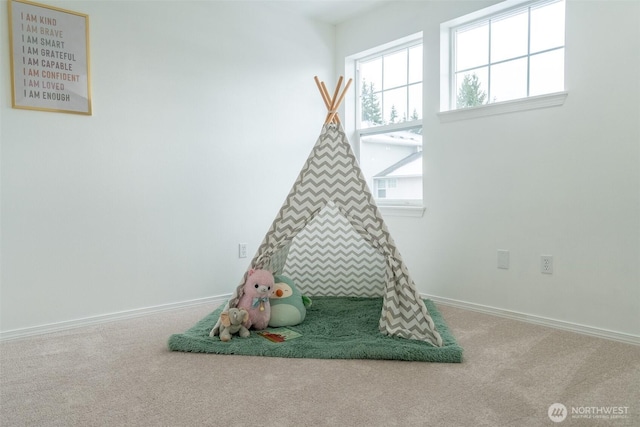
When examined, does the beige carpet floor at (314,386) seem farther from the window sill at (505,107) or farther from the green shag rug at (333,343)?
the window sill at (505,107)

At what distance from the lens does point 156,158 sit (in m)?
3.15

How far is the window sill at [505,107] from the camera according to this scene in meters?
2.72

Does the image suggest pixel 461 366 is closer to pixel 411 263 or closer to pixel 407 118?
pixel 411 263

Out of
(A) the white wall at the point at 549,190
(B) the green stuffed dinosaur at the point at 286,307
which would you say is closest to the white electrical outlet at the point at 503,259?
(A) the white wall at the point at 549,190

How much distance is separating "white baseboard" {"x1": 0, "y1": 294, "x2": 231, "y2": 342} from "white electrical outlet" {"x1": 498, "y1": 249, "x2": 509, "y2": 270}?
1.87 meters

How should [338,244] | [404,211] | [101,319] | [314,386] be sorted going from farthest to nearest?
[404,211] → [338,244] → [101,319] → [314,386]

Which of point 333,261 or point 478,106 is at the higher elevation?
point 478,106

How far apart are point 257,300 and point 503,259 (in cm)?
153

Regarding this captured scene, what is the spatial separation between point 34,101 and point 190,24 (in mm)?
1133

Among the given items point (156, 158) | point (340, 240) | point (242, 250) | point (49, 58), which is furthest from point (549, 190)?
point (49, 58)

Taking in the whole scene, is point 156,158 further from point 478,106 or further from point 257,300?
point 478,106

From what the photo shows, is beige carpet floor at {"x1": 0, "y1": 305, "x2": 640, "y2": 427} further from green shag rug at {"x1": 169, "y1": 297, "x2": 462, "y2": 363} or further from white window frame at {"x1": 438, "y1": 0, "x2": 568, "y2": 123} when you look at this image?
white window frame at {"x1": 438, "y1": 0, "x2": 568, "y2": 123}

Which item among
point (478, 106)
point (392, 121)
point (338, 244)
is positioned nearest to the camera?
point (478, 106)

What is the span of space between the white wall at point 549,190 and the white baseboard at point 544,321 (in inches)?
1.1
